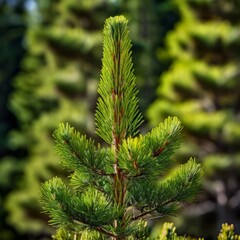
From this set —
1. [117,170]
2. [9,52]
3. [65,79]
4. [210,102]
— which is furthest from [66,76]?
[117,170]

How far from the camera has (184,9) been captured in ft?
54.4

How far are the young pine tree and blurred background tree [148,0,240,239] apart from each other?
11855 millimetres

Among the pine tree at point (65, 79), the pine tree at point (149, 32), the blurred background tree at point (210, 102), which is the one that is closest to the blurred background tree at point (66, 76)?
the pine tree at point (65, 79)

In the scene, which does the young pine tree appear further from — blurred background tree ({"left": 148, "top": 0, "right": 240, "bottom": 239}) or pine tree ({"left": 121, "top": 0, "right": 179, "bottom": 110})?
pine tree ({"left": 121, "top": 0, "right": 179, "bottom": 110})

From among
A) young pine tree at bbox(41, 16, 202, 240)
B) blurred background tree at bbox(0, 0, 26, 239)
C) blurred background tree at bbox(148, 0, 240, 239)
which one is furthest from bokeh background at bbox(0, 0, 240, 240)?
young pine tree at bbox(41, 16, 202, 240)

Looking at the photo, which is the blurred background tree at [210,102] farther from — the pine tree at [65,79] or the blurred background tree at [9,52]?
the blurred background tree at [9,52]

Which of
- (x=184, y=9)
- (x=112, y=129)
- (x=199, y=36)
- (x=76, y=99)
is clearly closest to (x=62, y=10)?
(x=76, y=99)

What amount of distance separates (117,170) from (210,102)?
13.1 m

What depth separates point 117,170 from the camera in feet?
9.59

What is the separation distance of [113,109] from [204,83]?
40.9 feet

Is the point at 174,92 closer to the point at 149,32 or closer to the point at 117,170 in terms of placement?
the point at 149,32

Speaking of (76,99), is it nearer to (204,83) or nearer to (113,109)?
(204,83)

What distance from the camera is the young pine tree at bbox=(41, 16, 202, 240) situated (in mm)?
2783

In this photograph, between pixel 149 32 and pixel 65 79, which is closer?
pixel 65 79
